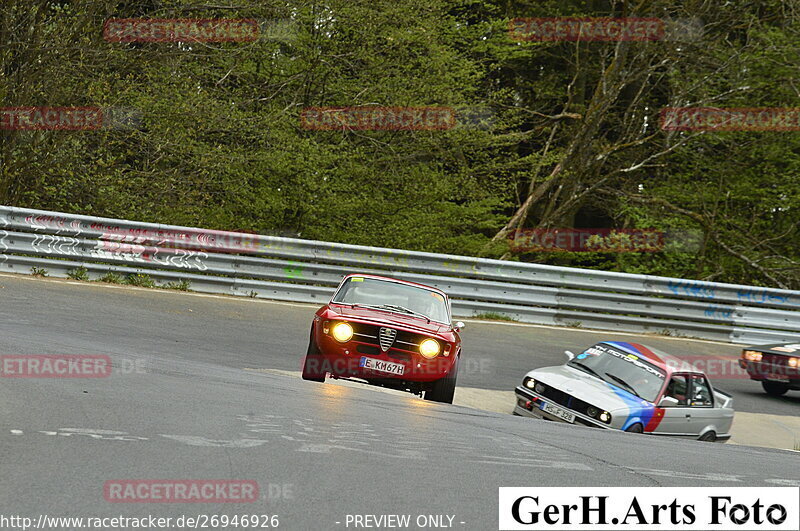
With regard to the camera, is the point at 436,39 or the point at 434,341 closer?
the point at 434,341

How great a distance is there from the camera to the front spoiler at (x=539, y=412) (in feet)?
33.0

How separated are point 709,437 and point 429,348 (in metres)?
3.98

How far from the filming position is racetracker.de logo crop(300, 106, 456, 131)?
66.4 ft

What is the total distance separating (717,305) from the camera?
16281mm

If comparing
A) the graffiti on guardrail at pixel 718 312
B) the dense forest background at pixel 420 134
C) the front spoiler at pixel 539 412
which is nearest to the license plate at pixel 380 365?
the front spoiler at pixel 539 412

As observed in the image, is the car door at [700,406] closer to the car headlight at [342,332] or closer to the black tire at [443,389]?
the black tire at [443,389]

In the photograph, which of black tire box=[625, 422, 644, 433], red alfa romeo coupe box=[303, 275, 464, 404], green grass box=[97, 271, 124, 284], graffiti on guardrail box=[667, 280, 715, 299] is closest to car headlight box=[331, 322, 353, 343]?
red alfa romeo coupe box=[303, 275, 464, 404]

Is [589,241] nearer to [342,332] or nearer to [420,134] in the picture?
[420,134]

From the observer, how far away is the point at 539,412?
411 inches

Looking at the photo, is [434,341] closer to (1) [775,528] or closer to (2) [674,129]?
(1) [775,528]

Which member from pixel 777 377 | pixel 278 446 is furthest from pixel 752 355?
pixel 278 446

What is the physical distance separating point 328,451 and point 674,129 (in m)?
21.6

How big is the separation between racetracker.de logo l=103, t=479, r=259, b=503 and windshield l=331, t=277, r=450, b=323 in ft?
17.6

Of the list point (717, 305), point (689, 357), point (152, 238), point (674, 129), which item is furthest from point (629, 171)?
point (152, 238)
